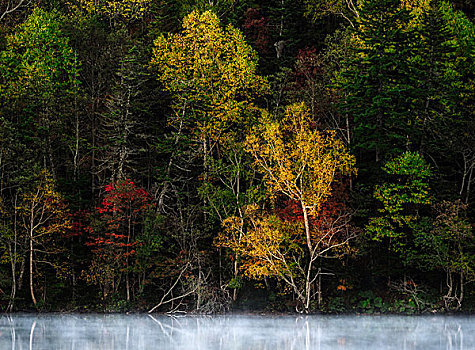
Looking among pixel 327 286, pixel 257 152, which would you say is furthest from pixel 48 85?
pixel 327 286

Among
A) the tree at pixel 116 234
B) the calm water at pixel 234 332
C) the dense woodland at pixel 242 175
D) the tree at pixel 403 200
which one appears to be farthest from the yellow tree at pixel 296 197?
the tree at pixel 116 234

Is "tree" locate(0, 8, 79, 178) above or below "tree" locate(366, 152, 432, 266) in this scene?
A: above

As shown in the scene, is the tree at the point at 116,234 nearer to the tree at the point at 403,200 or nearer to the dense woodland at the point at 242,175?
the dense woodland at the point at 242,175

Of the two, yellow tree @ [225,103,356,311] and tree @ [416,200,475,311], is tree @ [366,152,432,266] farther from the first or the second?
yellow tree @ [225,103,356,311]

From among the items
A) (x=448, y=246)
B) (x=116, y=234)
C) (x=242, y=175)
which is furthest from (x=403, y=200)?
(x=116, y=234)

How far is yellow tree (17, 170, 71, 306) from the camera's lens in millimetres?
39406

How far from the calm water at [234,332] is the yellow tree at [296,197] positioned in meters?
3.14

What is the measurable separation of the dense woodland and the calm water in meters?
2.76

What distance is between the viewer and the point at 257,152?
41.8m

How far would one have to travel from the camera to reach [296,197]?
41594 millimetres

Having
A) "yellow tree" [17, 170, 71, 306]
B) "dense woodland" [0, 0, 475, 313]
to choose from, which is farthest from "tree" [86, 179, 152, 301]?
"yellow tree" [17, 170, 71, 306]

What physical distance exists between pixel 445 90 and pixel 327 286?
1411cm

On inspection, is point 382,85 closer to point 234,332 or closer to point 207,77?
point 207,77

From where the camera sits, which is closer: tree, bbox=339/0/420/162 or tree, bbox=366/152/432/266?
tree, bbox=366/152/432/266
